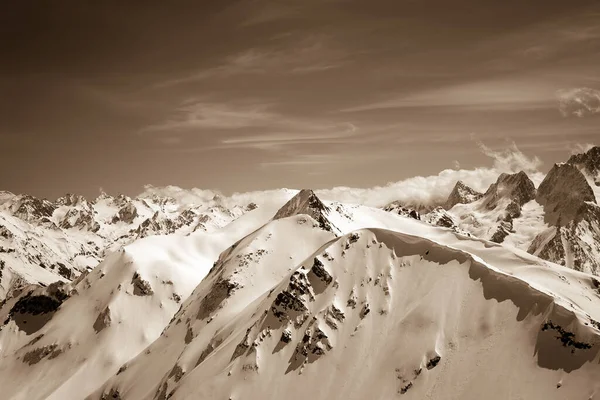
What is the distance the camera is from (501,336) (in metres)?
139

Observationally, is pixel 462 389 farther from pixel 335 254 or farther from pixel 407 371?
pixel 335 254

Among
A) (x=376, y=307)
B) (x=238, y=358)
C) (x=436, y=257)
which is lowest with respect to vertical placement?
(x=238, y=358)

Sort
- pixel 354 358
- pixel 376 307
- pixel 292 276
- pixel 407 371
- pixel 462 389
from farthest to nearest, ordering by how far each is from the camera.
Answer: pixel 292 276 → pixel 376 307 → pixel 354 358 → pixel 407 371 → pixel 462 389

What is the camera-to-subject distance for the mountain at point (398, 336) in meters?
127

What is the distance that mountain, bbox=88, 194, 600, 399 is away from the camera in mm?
127438

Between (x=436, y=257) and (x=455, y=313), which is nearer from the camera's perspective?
(x=455, y=313)

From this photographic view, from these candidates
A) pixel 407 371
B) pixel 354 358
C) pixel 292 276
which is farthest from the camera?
pixel 292 276

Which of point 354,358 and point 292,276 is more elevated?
point 292,276

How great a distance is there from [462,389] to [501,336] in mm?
16877

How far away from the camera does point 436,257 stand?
569 ft

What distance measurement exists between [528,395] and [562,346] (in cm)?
1374

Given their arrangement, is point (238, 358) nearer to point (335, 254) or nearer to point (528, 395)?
point (335, 254)

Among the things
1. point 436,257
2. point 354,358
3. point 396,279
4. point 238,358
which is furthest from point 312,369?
point 436,257

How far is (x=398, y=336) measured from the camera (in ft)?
517
